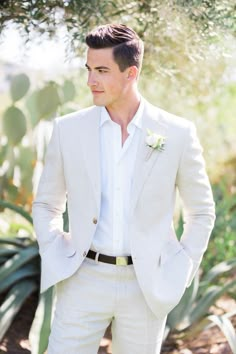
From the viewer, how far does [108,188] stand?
294 cm

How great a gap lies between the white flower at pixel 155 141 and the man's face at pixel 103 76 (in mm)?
235

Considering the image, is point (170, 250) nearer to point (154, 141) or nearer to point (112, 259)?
point (112, 259)

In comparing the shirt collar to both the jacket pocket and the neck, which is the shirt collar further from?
the jacket pocket

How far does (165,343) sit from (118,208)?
1742 millimetres

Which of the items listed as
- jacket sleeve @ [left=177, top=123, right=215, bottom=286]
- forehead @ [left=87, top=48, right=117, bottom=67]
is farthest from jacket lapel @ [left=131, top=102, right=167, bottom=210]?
forehead @ [left=87, top=48, right=117, bottom=67]

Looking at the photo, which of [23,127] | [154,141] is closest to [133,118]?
[154,141]

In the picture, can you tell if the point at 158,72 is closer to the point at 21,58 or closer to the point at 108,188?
the point at 21,58

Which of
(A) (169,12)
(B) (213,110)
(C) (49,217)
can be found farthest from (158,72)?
(B) (213,110)

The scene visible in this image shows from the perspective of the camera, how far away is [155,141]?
291cm

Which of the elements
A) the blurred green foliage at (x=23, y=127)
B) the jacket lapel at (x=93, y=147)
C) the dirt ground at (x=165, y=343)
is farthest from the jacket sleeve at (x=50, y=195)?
the blurred green foliage at (x=23, y=127)

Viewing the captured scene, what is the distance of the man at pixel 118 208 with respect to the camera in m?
2.88

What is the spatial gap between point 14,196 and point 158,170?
3096 mm

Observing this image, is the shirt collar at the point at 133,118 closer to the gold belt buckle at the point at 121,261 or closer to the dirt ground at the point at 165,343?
the gold belt buckle at the point at 121,261

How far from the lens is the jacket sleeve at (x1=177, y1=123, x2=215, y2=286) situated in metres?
2.97
